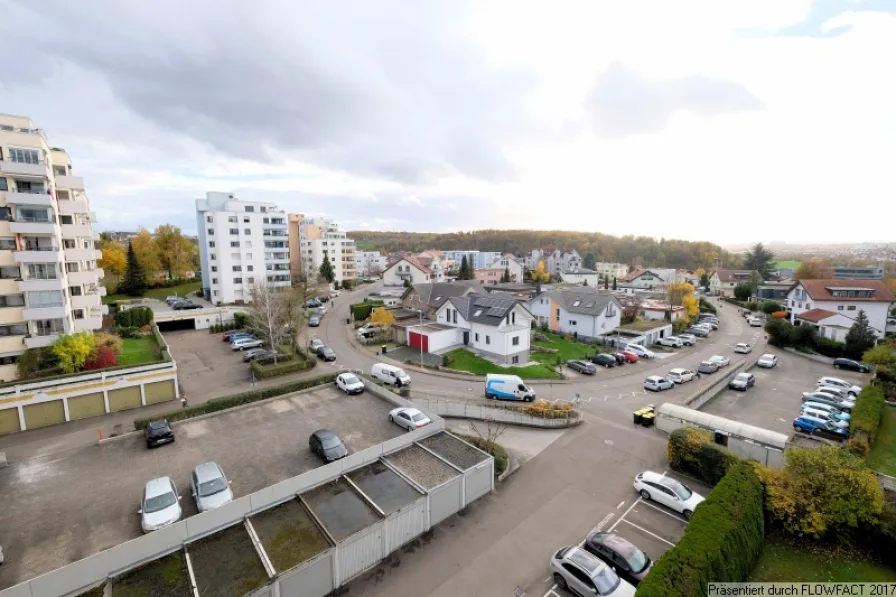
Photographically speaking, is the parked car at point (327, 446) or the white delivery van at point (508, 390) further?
the white delivery van at point (508, 390)

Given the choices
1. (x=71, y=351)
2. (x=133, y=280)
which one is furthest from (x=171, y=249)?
(x=71, y=351)

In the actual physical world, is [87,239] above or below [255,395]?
above

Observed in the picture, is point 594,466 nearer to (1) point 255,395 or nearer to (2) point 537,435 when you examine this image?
(2) point 537,435

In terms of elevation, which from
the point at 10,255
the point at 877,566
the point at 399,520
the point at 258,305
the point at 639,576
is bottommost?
the point at 877,566

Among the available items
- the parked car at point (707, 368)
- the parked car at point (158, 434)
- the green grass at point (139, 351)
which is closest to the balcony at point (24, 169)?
the green grass at point (139, 351)

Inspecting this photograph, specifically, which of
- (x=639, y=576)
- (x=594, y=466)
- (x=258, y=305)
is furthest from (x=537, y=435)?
(x=258, y=305)

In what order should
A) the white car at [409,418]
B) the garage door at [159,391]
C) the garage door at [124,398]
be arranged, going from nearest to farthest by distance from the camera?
the white car at [409,418] → the garage door at [124,398] → the garage door at [159,391]

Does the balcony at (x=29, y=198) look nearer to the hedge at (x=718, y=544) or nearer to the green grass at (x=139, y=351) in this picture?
the green grass at (x=139, y=351)
